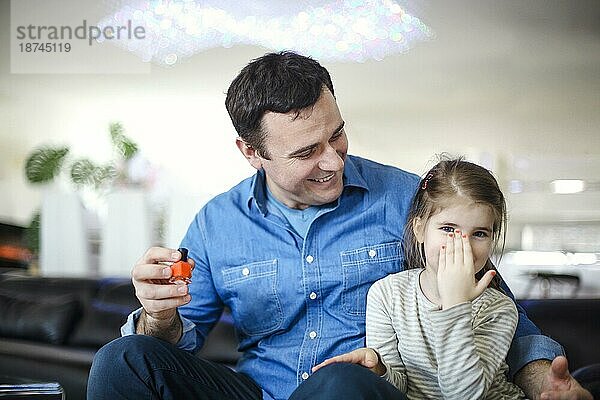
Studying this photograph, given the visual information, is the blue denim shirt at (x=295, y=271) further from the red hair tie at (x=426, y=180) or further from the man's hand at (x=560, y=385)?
the man's hand at (x=560, y=385)

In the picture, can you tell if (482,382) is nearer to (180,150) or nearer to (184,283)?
(184,283)

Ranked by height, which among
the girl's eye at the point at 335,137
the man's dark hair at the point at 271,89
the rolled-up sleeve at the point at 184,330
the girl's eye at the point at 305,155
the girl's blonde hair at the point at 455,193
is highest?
the man's dark hair at the point at 271,89

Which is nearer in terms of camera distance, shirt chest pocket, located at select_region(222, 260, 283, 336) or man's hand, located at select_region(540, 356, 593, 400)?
man's hand, located at select_region(540, 356, 593, 400)

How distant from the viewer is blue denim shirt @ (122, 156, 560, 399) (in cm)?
161

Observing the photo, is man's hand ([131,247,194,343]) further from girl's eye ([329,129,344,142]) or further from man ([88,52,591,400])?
girl's eye ([329,129,344,142])

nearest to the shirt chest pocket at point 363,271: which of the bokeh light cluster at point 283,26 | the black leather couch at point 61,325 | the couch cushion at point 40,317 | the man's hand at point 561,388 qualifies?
the man's hand at point 561,388

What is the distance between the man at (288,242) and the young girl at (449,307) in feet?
0.31

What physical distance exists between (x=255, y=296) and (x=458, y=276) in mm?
476

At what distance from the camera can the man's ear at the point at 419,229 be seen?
4.87 feet

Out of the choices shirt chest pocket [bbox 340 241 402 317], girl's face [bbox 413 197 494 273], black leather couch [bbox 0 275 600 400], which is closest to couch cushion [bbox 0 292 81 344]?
black leather couch [bbox 0 275 600 400]

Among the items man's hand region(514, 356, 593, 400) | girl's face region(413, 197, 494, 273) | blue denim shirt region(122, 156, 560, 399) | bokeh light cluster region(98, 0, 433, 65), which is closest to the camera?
man's hand region(514, 356, 593, 400)

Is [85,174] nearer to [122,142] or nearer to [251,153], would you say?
[122,142]

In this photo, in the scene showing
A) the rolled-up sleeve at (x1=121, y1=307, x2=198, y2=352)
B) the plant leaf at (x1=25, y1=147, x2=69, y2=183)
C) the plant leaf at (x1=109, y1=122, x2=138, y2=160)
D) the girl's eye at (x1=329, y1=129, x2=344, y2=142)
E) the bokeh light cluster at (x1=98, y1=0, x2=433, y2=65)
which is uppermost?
the bokeh light cluster at (x1=98, y1=0, x2=433, y2=65)

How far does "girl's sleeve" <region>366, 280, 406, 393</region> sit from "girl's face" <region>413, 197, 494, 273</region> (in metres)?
0.11
